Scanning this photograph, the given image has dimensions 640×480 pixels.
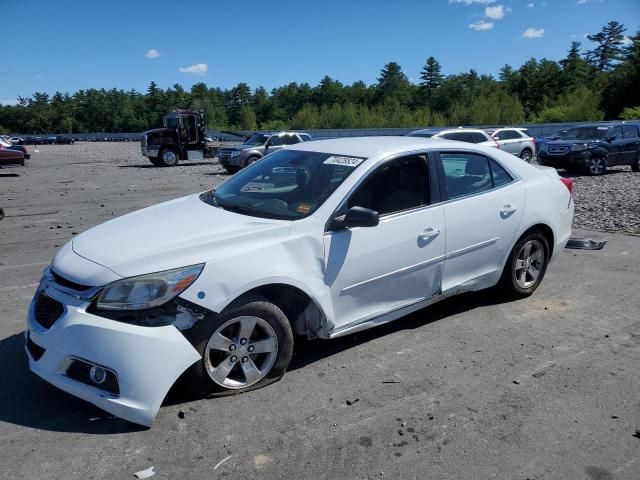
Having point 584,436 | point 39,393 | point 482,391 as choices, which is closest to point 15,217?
point 39,393

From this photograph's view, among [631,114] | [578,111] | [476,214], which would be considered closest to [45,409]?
[476,214]

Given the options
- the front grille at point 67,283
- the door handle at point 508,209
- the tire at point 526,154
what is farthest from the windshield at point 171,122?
the front grille at point 67,283

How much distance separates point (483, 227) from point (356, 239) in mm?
1438

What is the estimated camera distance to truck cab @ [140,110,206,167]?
28.0 meters

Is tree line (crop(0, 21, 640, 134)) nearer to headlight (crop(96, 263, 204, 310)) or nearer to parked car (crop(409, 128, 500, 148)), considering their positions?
parked car (crop(409, 128, 500, 148))

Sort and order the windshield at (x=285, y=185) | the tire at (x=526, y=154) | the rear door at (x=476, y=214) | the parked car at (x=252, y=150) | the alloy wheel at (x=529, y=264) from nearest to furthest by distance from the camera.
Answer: the windshield at (x=285, y=185)
the rear door at (x=476, y=214)
the alloy wheel at (x=529, y=264)
the parked car at (x=252, y=150)
the tire at (x=526, y=154)

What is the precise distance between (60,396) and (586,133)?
1951cm

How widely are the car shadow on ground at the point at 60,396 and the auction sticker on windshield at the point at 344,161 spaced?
142 cm

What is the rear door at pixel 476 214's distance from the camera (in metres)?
4.49

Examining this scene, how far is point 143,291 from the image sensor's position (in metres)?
3.09

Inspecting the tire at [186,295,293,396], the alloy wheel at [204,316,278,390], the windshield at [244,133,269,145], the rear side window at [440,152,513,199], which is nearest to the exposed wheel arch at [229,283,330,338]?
the tire at [186,295,293,396]

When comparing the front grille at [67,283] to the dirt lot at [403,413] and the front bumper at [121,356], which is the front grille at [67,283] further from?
the dirt lot at [403,413]

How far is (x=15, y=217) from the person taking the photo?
35.8 ft

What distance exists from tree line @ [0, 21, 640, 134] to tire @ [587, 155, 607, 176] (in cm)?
3608
